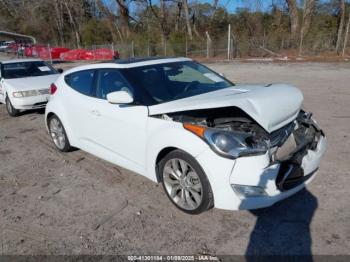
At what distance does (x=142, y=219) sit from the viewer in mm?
3406

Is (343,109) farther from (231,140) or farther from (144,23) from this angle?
(144,23)


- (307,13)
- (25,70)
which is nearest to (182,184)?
Result: (25,70)

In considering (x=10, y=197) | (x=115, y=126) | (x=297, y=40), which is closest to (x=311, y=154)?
(x=115, y=126)

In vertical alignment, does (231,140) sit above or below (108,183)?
above

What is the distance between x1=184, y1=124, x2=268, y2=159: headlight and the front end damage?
0.02 m

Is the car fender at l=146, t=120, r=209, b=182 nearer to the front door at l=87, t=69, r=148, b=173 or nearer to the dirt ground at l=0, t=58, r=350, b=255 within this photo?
the front door at l=87, t=69, r=148, b=173

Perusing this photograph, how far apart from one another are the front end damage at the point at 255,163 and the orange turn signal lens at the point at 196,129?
0.08 metres

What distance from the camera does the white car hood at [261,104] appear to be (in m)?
3.04

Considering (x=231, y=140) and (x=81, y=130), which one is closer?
(x=231, y=140)

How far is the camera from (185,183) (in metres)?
3.34

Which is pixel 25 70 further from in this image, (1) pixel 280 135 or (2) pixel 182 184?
(1) pixel 280 135

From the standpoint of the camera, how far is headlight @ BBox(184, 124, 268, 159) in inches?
115

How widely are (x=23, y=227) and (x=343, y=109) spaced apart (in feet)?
22.9

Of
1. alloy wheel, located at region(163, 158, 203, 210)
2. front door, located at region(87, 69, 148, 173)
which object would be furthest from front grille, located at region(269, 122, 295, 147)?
front door, located at region(87, 69, 148, 173)
